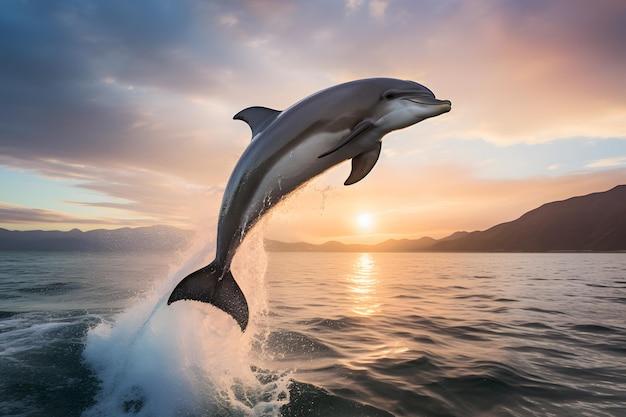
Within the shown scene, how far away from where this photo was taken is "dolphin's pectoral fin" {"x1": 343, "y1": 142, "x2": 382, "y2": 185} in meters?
5.28

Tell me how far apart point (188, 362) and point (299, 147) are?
4651 millimetres

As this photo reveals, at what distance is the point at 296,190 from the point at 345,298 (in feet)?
48.5

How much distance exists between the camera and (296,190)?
566 cm

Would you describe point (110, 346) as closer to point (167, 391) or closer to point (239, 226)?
point (167, 391)

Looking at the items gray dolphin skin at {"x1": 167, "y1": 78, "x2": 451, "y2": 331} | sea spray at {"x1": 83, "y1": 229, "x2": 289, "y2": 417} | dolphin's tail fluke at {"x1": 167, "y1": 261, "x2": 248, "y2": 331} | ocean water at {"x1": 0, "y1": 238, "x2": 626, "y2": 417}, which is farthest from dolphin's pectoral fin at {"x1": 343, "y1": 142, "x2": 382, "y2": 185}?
dolphin's tail fluke at {"x1": 167, "y1": 261, "x2": 248, "y2": 331}

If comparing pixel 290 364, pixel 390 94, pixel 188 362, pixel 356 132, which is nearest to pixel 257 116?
pixel 356 132

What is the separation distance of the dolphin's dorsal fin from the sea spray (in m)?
1.95

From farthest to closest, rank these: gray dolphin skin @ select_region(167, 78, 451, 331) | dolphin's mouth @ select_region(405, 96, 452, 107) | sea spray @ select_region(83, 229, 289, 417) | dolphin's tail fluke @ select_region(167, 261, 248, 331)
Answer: dolphin's tail fluke @ select_region(167, 261, 248, 331) → sea spray @ select_region(83, 229, 289, 417) → gray dolphin skin @ select_region(167, 78, 451, 331) → dolphin's mouth @ select_region(405, 96, 452, 107)

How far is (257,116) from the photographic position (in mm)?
6148

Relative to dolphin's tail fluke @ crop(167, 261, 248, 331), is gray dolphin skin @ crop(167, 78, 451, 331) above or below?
above

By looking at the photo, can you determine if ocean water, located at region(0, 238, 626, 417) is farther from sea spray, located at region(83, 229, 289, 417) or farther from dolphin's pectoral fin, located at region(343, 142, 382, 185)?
dolphin's pectoral fin, located at region(343, 142, 382, 185)

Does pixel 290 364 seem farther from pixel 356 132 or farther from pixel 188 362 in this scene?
pixel 356 132

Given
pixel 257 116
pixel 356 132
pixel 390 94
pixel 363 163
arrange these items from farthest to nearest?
1. pixel 257 116
2. pixel 363 163
3. pixel 390 94
4. pixel 356 132

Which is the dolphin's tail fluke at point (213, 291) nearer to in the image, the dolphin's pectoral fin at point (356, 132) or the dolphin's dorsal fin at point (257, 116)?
the dolphin's dorsal fin at point (257, 116)
